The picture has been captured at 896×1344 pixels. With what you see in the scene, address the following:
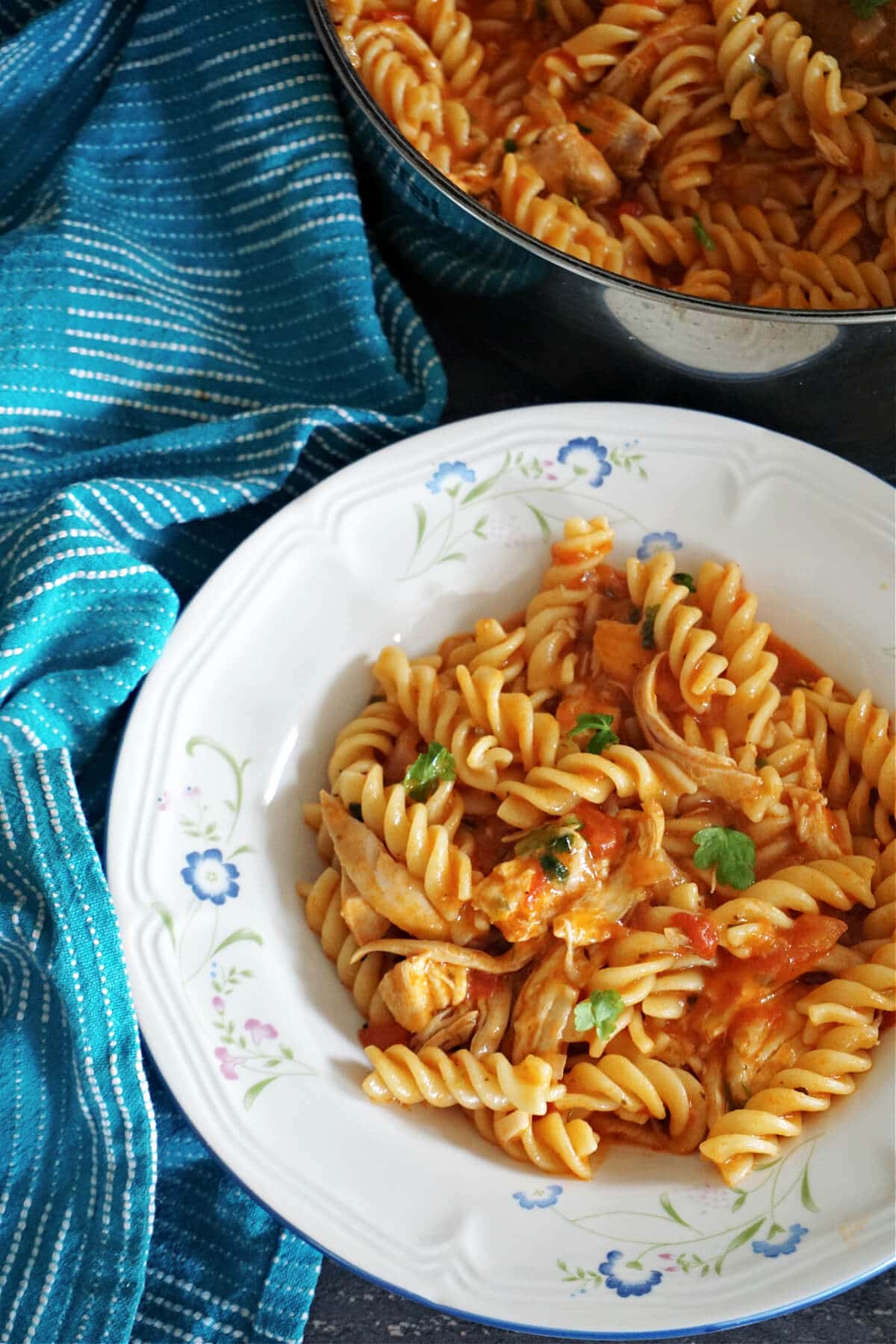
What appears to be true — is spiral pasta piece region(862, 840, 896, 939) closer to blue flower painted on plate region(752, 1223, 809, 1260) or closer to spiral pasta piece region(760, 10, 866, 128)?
blue flower painted on plate region(752, 1223, 809, 1260)

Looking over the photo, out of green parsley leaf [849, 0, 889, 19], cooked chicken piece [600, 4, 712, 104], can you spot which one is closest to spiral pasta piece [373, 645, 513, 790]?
cooked chicken piece [600, 4, 712, 104]

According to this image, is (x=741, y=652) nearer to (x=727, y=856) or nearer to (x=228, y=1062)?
(x=727, y=856)

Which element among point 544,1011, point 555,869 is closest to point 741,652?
point 555,869

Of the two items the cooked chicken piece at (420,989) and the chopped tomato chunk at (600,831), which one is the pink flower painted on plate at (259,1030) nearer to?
the cooked chicken piece at (420,989)

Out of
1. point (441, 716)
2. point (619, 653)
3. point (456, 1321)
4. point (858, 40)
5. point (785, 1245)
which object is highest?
point (858, 40)

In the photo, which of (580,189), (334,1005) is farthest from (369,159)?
(334,1005)

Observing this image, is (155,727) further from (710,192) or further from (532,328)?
(710,192)

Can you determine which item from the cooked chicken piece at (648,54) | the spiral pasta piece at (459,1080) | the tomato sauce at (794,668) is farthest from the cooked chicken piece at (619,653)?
the cooked chicken piece at (648,54)
